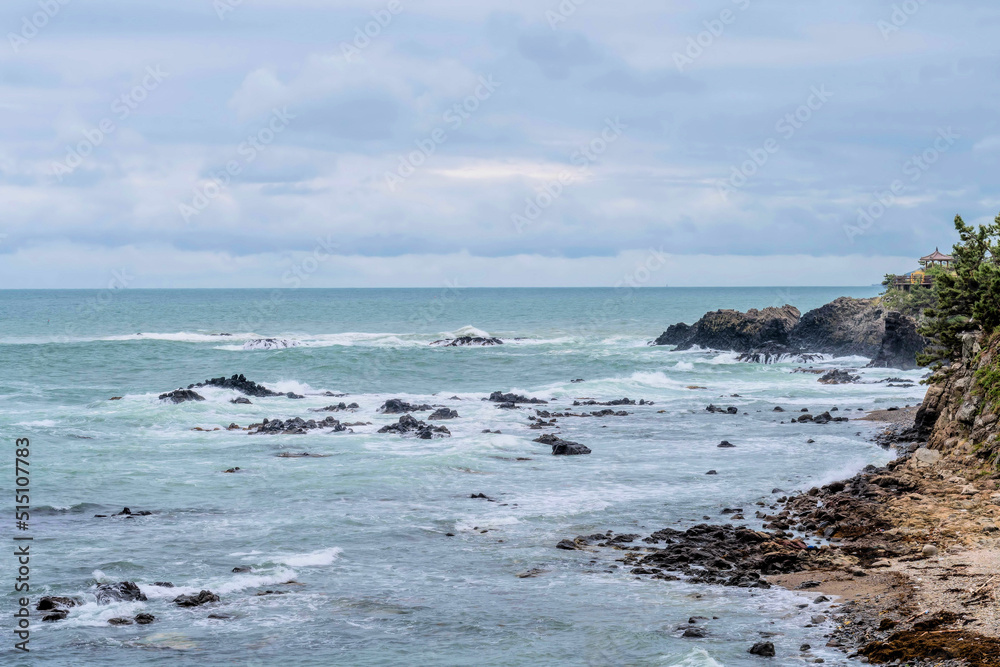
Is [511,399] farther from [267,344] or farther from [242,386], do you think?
[267,344]

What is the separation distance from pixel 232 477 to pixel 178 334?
246 ft

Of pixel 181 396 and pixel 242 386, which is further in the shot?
pixel 242 386

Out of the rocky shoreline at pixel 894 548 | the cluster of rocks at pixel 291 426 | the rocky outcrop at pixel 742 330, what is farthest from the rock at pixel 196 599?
the rocky outcrop at pixel 742 330

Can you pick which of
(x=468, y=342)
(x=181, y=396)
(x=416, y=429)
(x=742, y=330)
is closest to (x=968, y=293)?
(x=416, y=429)

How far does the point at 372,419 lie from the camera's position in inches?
1532

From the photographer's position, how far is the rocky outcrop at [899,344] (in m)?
57.4

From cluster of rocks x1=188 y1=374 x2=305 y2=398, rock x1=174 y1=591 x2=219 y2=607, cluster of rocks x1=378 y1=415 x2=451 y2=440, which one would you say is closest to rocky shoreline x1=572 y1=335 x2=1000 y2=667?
rock x1=174 y1=591 x2=219 y2=607

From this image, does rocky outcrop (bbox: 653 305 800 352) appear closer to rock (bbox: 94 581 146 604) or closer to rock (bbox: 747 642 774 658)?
rock (bbox: 747 642 774 658)

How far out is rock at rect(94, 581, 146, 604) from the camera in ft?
52.6

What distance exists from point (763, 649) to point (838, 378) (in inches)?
1651

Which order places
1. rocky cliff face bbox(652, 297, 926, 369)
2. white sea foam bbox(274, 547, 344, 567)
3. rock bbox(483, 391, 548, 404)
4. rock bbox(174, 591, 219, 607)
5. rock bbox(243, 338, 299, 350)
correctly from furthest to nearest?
rock bbox(243, 338, 299, 350), rocky cliff face bbox(652, 297, 926, 369), rock bbox(483, 391, 548, 404), white sea foam bbox(274, 547, 344, 567), rock bbox(174, 591, 219, 607)

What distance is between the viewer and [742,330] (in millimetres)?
71188

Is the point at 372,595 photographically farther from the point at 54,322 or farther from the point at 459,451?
the point at 54,322

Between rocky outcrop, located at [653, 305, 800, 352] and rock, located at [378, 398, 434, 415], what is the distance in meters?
34.9
